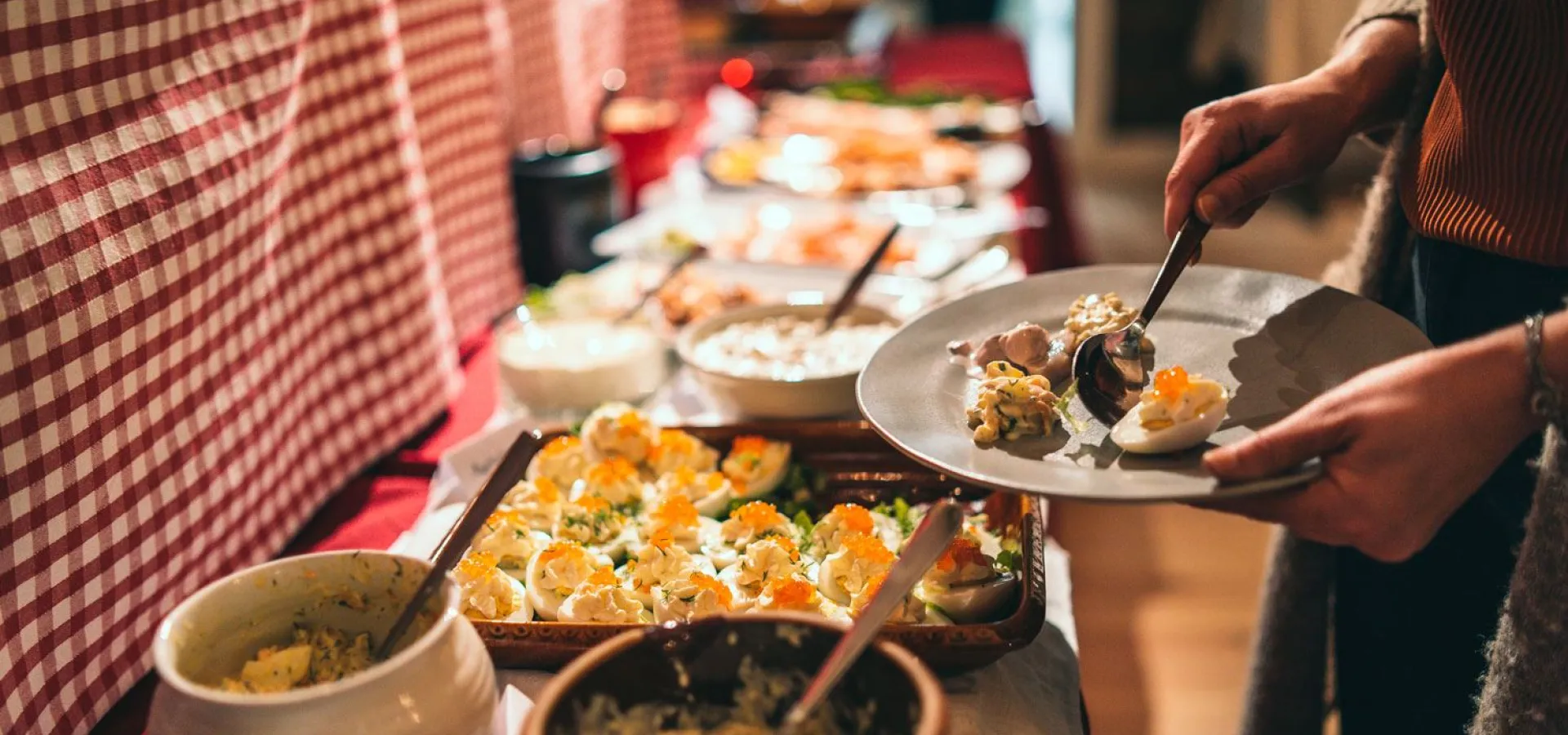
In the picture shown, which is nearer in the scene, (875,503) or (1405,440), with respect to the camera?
(1405,440)

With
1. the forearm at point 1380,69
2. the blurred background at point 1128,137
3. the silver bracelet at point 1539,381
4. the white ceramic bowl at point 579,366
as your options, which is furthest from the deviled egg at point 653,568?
the blurred background at point 1128,137

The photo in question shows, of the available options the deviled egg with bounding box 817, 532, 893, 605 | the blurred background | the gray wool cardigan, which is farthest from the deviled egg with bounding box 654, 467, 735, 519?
the blurred background

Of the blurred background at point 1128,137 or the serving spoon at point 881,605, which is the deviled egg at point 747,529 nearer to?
the serving spoon at point 881,605

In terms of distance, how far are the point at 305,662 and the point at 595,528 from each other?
1.10 ft

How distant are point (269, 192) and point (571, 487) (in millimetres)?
450

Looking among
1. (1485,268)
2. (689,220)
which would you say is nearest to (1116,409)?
(1485,268)

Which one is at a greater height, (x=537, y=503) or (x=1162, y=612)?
(x=537, y=503)

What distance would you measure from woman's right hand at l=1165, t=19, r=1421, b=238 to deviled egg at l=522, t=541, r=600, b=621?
630mm

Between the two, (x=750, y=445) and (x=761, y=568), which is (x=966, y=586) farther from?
(x=750, y=445)

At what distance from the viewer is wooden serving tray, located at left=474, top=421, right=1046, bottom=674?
2.98 feet

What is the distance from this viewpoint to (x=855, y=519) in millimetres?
1061

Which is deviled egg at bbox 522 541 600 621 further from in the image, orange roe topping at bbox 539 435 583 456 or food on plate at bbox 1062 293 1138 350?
food on plate at bbox 1062 293 1138 350

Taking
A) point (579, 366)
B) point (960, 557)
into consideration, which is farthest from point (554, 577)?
point (579, 366)

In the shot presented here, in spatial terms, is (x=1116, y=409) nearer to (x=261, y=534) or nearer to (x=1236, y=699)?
(x=261, y=534)
